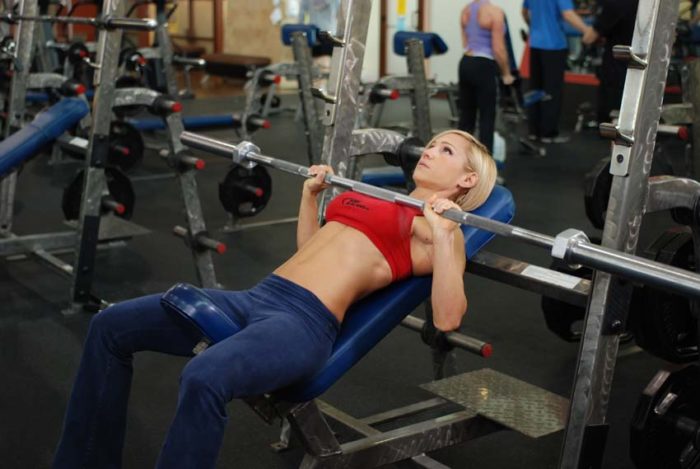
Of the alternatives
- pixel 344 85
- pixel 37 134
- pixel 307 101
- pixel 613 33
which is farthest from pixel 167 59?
pixel 613 33

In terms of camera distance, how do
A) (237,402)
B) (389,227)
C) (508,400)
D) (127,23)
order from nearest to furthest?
(389,227) → (508,400) → (237,402) → (127,23)

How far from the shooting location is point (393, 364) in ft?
9.95

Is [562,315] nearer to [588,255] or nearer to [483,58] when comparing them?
[588,255]

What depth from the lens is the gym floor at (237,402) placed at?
8.00ft

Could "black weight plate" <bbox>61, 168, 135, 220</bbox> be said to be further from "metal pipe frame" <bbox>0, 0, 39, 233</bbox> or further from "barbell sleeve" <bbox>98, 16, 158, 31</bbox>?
"barbell sleeve" <bbox>98, 16, 158, 31</bbox>

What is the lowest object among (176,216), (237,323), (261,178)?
(176,216)

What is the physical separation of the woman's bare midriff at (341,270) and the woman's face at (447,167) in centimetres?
23

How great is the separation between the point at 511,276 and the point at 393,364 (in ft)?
3.42

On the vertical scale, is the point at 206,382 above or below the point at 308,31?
below

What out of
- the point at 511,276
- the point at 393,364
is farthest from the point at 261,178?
the point at 511,276

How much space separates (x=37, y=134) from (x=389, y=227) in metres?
1.99

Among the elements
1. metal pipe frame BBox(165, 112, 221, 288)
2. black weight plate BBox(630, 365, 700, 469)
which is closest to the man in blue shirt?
metal pipe frame BBox(165, 112, 221, 288)

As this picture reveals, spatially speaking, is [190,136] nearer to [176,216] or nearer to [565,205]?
[176,216]

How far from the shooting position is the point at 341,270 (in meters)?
2.00
